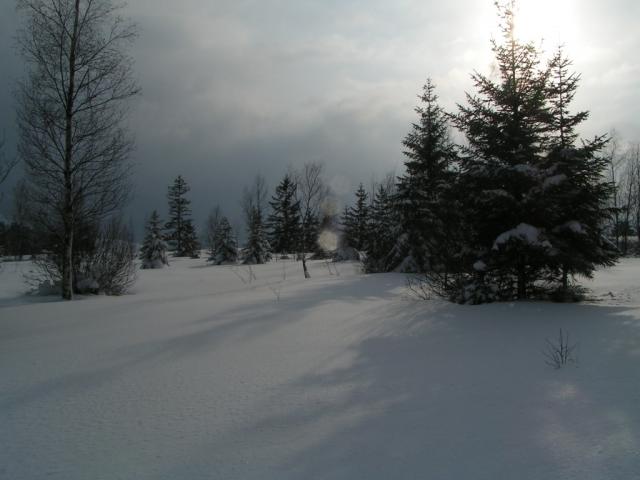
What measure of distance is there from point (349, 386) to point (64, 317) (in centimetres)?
597

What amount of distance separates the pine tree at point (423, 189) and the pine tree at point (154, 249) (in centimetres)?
2192

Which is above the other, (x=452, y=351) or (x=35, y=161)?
(x=35, y=161)

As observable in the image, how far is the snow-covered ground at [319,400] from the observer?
2.25 meters

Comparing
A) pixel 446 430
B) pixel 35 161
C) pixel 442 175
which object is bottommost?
pixel 446 430

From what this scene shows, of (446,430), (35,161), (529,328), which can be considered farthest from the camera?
(35,161)

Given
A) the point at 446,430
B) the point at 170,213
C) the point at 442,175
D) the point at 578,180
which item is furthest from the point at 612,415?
the point at 170,213

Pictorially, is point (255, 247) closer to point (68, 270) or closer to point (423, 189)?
point (423, 189)

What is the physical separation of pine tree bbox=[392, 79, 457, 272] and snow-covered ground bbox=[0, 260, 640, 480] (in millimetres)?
11630

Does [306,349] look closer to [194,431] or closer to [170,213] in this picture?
[194,431]

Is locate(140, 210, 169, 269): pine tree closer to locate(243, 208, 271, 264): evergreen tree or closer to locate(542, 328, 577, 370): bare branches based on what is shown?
locate(243, 208, 271, 264): evergreen tree

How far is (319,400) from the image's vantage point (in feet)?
10.3

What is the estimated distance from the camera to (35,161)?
9453 mm

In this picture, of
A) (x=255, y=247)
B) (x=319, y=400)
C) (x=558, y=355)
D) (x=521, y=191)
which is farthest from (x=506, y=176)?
(x=255, y=247)

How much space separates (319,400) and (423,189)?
53.8 feet
